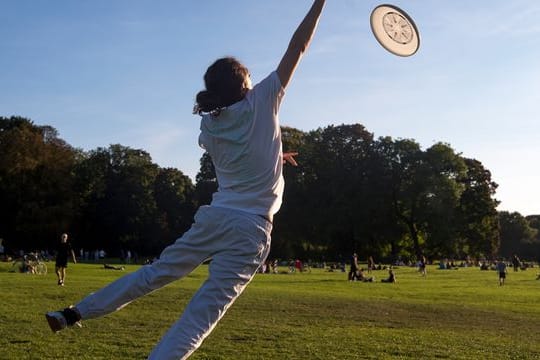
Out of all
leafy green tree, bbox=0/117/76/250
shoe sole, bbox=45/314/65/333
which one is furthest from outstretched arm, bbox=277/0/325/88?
leafy green tree, bbox=0/117/76/250

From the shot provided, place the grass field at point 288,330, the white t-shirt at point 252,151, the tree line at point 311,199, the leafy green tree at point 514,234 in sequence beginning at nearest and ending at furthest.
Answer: the white t-shirt at point 252,151
the grass field at point 288,330
the tree line at point 311,199
the leafy green tree at point 514,234

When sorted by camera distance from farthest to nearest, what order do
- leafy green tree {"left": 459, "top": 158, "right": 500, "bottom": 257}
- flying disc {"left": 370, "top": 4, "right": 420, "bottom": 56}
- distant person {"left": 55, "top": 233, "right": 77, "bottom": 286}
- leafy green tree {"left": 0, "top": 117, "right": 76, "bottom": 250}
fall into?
leafy green tree {"left": 459, "top": 158, "right": 500, "bottom": 257} < leafy green tree {"left": 0, "top": 117, "right": 76, "bottom": 250} < distant person {"left": 55, "top": 233, "right": 77, "bottom": 286} < flying disc {"left": 370, "top": 4, "right": 420, "bottom": 56}

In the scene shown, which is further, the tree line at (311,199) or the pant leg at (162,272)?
the tree line at (311,199)

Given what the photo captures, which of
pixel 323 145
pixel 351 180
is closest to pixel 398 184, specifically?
pixel 351 180

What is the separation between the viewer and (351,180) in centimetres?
8850

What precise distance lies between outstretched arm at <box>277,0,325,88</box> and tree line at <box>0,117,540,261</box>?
7974cm

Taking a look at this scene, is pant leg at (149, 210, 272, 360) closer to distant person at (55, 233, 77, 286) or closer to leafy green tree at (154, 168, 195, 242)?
distant person at (55, 233, 77, 286)

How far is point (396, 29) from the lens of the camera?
7609 mm

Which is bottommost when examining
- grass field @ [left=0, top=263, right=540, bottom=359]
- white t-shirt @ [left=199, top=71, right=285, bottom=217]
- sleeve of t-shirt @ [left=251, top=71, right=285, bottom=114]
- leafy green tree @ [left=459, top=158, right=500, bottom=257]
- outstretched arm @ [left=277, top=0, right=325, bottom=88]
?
grass field @ [left=0, top=263, right=540, bottom=359]

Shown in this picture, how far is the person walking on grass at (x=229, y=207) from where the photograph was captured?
4.95m

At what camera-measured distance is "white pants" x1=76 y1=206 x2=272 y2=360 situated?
4859mm

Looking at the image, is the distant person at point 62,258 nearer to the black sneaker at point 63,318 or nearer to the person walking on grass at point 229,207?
the black sneaker at point 63,318

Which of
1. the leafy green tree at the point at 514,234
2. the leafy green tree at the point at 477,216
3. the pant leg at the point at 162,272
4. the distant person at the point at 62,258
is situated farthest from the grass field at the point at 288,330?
the leafy green tree at the point at 514,234

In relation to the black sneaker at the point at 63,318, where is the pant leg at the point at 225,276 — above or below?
above
